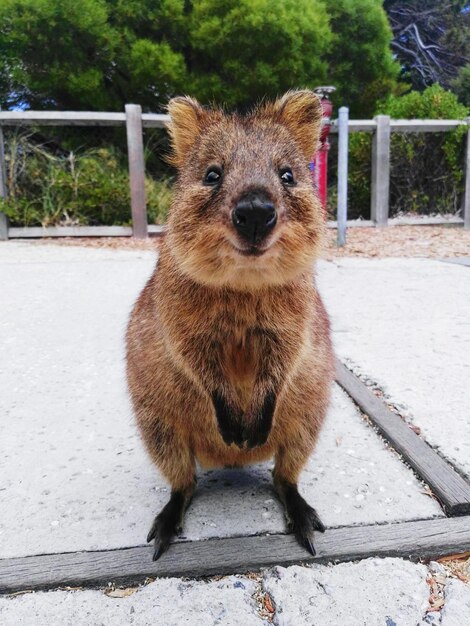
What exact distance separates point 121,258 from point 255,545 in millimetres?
5618

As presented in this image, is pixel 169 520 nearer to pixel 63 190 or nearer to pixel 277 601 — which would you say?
pixel 277 601

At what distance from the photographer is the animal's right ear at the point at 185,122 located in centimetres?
208

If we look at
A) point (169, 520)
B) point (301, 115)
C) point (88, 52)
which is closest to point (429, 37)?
point (88, 52)

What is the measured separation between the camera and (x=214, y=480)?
Result: 202 cm

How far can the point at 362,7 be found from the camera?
14727 millimetres

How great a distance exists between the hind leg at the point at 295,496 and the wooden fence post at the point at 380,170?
27.6 ft

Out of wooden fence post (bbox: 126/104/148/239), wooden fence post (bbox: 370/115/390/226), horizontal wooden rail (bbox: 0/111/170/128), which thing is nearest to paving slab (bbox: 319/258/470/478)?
wooden fence post (bbox: 126/104/148/239)

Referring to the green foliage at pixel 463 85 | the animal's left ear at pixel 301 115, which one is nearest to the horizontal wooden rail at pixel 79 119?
the animal's left ear at pixel 301 115

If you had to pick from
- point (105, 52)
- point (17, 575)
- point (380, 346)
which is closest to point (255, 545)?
point (17, 575)

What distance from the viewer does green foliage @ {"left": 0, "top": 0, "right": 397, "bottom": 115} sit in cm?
1147

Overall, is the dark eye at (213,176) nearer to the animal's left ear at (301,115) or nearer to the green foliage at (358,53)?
the animal's left ear at (301,115)

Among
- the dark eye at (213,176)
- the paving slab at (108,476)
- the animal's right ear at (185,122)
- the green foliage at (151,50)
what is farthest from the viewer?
the green foliage at (151,50)

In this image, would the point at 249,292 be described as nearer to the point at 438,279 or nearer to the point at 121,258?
the point at 438,279

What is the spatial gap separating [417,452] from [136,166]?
7.26 m
